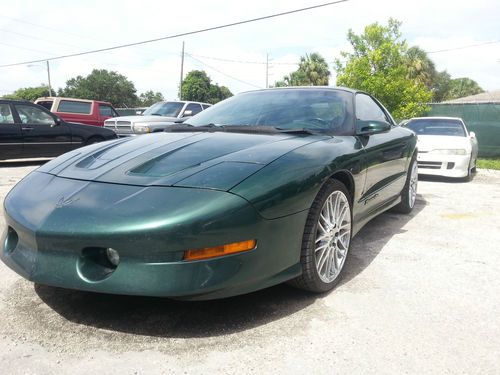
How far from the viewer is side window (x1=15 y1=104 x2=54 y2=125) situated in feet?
27.8

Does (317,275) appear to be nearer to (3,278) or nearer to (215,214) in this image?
(215,214)

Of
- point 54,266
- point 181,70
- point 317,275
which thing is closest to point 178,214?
point 54,266

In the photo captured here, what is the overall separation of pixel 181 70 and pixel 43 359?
37954 millimetres

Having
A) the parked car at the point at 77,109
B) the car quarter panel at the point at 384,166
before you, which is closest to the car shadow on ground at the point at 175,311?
the car quarter panel at the point at 384,166

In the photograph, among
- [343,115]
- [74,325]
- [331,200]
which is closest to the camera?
[74,325]

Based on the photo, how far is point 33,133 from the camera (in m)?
8.51

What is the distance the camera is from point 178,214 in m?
1.84

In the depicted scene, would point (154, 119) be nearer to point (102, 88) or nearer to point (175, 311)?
point (175, 311)

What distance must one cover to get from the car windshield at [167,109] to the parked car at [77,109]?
323cm

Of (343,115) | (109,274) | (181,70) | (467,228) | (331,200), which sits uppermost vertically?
(181,70)

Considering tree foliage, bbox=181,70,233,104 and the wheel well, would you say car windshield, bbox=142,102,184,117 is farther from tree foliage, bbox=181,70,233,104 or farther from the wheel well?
tree foliage, bbox=181,70,233,104

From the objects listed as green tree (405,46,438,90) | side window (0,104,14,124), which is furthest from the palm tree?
side window (0,104,14,124)

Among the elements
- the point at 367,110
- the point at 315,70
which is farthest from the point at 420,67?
the point at 367,110

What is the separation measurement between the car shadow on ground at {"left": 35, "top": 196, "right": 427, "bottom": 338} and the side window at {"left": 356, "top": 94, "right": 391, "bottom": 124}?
5.57 feet
